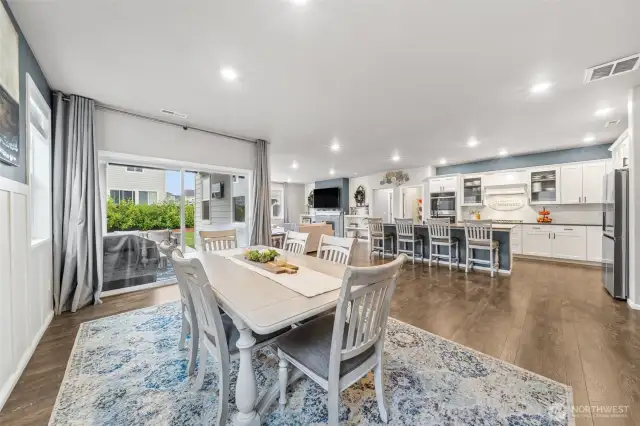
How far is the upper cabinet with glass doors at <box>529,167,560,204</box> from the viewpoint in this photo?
561cm

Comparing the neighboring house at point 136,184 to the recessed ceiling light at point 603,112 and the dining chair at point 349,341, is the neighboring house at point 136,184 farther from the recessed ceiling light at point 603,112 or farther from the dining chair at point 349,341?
the recessed ceiling light at point 603,112

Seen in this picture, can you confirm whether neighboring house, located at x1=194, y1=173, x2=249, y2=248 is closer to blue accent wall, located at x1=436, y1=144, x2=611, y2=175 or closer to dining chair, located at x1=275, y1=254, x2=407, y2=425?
dining chair, located at x1=275, y1=254, x2=407, y2=425

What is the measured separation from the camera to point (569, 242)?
208 inches

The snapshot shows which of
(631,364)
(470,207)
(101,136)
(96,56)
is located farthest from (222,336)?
(470,207)

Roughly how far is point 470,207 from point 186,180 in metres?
6.93

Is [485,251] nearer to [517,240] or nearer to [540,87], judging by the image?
[517,240]

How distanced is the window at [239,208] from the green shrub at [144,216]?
2.86 feet

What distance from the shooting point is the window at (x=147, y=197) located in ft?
12.7

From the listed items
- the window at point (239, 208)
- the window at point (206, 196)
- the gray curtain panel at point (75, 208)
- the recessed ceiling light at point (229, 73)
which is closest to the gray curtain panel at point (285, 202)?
the window at point (239, 208)

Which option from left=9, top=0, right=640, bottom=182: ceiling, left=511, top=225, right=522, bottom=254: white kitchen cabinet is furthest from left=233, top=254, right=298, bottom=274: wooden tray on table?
left=511, top=225, right=522, bottom=254: white kitchen cabinet

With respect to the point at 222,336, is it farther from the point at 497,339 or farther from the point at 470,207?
the point at 470,207

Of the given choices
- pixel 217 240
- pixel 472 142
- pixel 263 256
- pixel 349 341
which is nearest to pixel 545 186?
pixel 472 142

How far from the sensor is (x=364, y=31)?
75.7 inches

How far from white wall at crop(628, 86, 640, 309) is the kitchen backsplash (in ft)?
10.4
